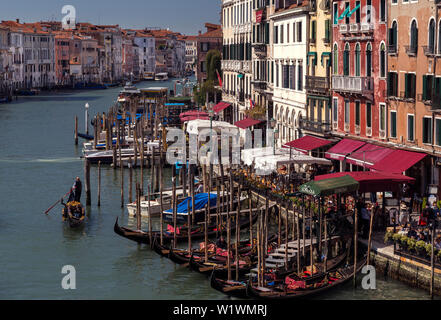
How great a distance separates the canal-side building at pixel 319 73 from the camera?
31.7 metres

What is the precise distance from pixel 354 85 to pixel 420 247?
34.7 feet

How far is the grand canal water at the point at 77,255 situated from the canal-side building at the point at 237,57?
9.61 metres

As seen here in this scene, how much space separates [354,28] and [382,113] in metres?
3.05

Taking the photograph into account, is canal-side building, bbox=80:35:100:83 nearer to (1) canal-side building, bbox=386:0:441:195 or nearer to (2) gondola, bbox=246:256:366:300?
(1) canal-side building, bbox=386:0:441:195

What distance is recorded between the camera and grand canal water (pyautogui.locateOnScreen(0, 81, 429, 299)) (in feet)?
68.6

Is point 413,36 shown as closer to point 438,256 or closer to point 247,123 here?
point 438,256

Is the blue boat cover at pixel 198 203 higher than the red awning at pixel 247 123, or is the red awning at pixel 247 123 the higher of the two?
the red awning at pixel 247 123

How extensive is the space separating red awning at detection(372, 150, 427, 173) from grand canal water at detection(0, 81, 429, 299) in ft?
16.1

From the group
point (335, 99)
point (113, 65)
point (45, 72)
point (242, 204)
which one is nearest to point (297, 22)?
point (335, 99)

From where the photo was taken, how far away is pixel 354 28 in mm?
28938

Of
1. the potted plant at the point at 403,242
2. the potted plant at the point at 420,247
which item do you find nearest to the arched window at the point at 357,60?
the potted plant at the point at 403,242

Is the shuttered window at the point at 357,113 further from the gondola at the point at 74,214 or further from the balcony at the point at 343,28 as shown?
the gondola at the point at 74,214

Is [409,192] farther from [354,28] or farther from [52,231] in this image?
[52,231]
